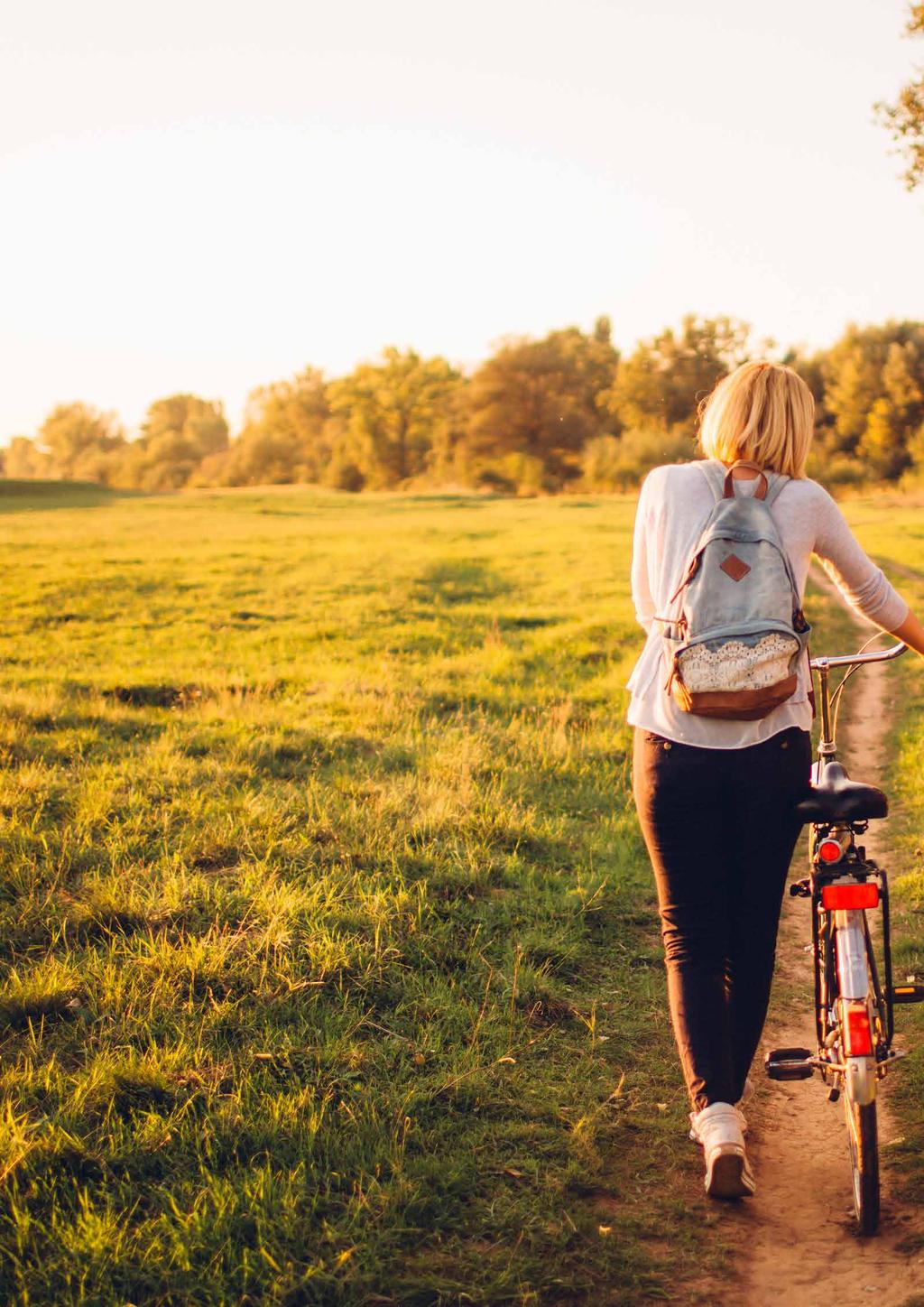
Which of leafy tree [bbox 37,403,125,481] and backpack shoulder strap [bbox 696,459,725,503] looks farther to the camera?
leafy tree [bbox 37,403,125,481]

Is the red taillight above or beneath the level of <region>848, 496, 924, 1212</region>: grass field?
above

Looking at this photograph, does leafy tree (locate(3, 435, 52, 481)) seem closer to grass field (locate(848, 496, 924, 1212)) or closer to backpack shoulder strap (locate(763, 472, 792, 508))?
grass field (locate(848, 496, 924, 1212))

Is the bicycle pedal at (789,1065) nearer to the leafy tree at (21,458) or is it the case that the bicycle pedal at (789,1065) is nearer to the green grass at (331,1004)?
the green grass at (331,1004)

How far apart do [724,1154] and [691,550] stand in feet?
5.96

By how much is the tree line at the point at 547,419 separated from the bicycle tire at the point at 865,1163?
197ft

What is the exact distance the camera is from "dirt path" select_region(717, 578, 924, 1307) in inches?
119

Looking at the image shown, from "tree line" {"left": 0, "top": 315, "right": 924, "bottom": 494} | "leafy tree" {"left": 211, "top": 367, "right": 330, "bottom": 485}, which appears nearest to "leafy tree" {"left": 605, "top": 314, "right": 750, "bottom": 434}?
"tree line" {"left": 0, "top": 315, "right": 924, "bottom": 494}

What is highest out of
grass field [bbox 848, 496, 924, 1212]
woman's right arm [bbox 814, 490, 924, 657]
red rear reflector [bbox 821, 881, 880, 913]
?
woman's right arm [bbox 814, 490, 924, 657]

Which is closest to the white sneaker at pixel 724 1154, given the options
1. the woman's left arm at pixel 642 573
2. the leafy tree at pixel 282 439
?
the woman's left arm at pixel 642 573

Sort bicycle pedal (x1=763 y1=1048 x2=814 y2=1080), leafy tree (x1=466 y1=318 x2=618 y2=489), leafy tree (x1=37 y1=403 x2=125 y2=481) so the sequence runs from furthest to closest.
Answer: leafy tree (x1=37 y1=403 x2=125 y2=481)
leafy tree (x1=466 y1=318 x2=618 y2=489)
bicycle pedal (x1=763 y1=1048 x2=814 y2=1080)

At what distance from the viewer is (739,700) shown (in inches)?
124

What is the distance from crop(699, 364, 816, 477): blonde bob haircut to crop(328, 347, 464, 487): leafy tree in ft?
267

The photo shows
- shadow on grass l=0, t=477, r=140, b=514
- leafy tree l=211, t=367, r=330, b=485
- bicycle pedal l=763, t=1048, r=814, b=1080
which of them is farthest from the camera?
leafy tree l=211, t=367, r=330, b=485

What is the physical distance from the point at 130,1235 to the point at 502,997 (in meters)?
1.98
